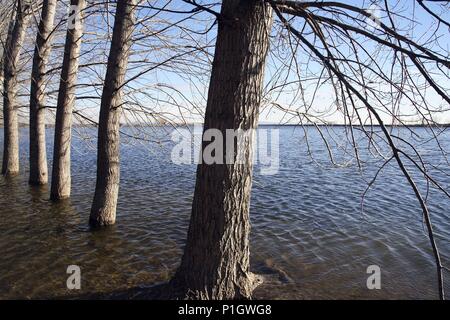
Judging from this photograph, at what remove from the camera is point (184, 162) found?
66.2 ft

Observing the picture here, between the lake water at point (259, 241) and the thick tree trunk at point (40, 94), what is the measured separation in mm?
764

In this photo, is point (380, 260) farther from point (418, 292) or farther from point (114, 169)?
A: point (114, 169)

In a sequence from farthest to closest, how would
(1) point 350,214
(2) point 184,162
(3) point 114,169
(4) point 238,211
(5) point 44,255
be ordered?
(2) point 184,162 < (1) point 350,214 < (3) point 114,169 < (5) point 44,255 < (4) point 238,211

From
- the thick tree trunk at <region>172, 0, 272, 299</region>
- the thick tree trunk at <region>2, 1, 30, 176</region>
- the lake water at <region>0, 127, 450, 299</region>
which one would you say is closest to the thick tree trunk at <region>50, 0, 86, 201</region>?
the lake water at <region>0, 127, 450, 299</region>

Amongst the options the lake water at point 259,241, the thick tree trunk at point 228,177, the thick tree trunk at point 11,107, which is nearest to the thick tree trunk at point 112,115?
the lake water at point 259,241

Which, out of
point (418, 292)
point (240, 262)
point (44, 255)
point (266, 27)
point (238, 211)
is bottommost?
point (418, 292)

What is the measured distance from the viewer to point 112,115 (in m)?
6.50

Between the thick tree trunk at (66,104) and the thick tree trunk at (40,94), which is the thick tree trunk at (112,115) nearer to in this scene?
the thick tree trunk at (66,104)

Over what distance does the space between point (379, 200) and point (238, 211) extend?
8.67m

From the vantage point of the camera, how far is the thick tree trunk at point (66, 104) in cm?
779

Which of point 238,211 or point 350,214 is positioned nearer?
point 238,211
